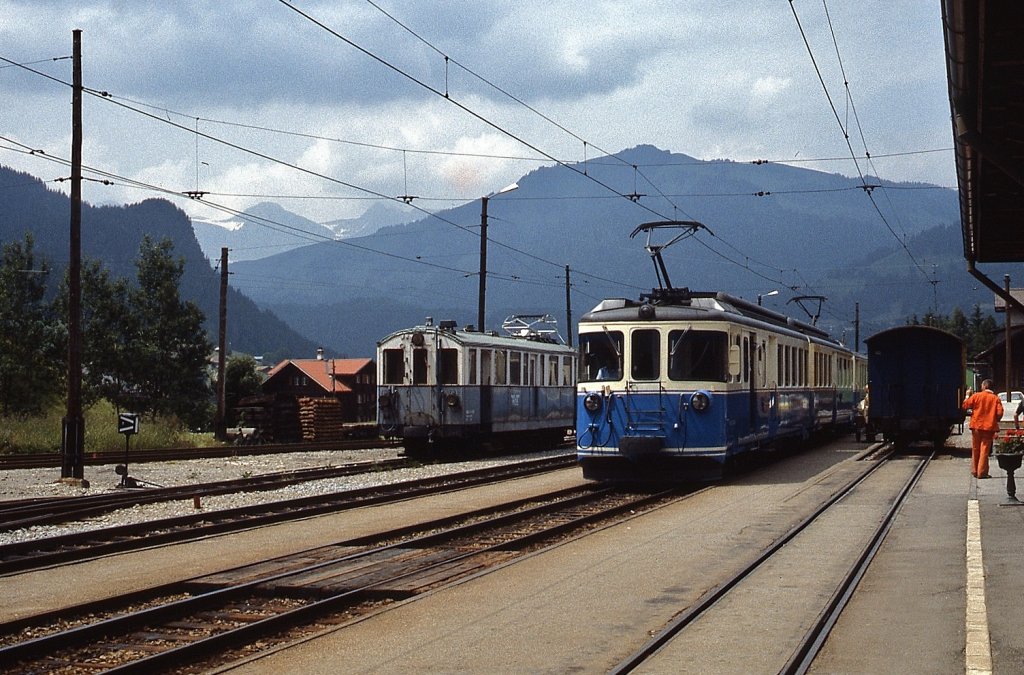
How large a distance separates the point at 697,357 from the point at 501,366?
11.8 metres

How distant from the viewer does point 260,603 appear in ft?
31.3

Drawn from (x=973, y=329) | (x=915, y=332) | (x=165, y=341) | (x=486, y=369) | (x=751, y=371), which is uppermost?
(x=973, y=329)

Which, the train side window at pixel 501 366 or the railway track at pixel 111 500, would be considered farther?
the train side window at pixel 501 366

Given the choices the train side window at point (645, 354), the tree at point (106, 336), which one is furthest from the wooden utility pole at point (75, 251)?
the tree at point (106, 336)

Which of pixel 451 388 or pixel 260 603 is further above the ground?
pixel 451 388

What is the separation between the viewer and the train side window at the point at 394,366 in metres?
28.8

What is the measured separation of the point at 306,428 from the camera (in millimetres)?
40906

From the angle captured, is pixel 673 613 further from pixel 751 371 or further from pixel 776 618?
pixel 751 371

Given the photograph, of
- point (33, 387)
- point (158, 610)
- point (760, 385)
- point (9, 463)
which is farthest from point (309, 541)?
point (33, 387)

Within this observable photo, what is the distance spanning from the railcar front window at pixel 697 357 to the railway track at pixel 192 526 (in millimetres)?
4324

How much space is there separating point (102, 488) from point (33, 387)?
37332mm

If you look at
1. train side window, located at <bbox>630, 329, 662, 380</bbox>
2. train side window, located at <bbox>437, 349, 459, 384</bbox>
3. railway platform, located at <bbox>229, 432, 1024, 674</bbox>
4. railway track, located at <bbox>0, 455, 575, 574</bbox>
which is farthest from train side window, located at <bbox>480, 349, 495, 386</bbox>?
railway platform, located at <bbox>229, 432, 1024, 674</bbox>

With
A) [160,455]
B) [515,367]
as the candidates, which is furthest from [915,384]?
[160,455]

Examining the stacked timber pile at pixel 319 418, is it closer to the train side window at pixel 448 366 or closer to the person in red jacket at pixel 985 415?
the train side window at pixel 448 366
